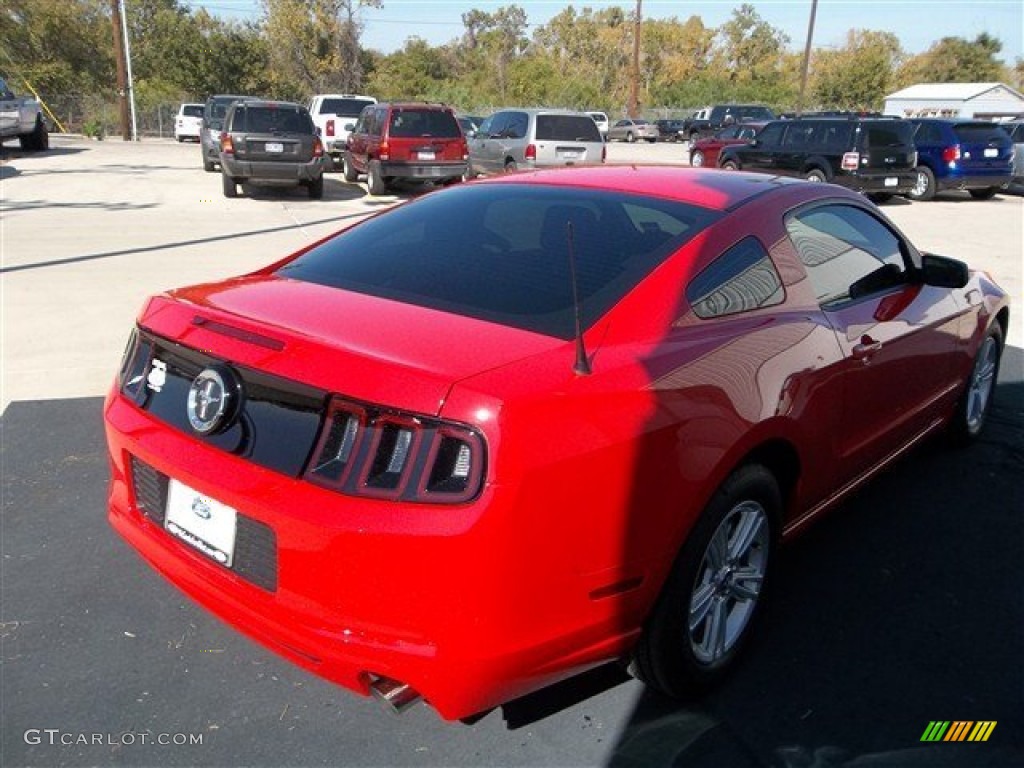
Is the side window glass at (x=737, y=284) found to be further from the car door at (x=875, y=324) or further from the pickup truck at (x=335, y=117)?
the pickup truck at (x=335, y=117)

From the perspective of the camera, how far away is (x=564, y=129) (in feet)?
55.9

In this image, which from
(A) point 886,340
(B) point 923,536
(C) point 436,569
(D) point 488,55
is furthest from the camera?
(D) point 488,55

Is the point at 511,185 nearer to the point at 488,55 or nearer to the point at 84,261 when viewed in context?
the point at 84,261

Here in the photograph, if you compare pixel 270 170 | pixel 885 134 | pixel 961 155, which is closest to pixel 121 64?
pixel 270 170

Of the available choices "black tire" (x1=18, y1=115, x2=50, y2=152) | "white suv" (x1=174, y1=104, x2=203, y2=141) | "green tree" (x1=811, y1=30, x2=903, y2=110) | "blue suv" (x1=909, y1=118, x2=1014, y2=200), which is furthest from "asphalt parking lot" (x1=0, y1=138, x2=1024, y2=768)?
"green tree" (x1=811, y1=30, x2=903, y2=110)

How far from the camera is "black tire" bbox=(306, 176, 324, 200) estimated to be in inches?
662

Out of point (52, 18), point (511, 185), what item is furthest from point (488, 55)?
point (511, 185)

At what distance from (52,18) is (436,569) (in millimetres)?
57228

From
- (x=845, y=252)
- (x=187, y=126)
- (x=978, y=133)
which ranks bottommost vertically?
(x=187, y=126)

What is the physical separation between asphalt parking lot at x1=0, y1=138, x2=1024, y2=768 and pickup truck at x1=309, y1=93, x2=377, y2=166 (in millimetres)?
19045

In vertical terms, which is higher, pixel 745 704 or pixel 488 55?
pixel 488 55

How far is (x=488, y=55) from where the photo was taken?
311ft

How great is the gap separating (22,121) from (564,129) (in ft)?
56.5

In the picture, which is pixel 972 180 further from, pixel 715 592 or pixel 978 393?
pixel 715 592
